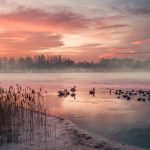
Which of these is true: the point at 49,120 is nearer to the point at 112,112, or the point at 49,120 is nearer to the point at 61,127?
the point at 61,127

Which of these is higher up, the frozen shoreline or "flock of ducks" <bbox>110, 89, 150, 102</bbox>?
"flock of ducks" <bbox>110, 89, 150, 102</bbox>

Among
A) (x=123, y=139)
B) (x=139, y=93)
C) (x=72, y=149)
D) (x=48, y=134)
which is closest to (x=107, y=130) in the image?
(x=123, y=139)

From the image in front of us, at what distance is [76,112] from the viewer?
33.0m

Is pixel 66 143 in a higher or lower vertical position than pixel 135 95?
lower

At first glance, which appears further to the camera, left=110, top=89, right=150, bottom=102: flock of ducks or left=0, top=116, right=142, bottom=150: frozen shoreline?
left=110, top=89, right=150, bottom=102: flock of ducks

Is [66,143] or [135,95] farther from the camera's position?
[135,95]

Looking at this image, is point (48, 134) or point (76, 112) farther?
point (76, 112)

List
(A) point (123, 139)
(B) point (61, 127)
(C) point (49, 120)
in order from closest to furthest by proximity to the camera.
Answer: (A) point (123, 139) < (B) point (61, 127) < (C) point (49, 120)

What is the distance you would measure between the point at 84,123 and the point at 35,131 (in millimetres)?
7833

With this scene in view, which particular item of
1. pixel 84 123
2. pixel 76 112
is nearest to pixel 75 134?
pixel 84 123

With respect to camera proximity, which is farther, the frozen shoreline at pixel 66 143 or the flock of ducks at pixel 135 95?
the flock of ducks at pixel 135 95

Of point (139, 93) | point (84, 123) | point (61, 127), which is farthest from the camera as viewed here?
point (139, 93)

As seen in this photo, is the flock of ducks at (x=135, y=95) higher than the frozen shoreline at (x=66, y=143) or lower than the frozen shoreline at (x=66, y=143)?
higher

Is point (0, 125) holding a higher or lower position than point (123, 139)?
higher
